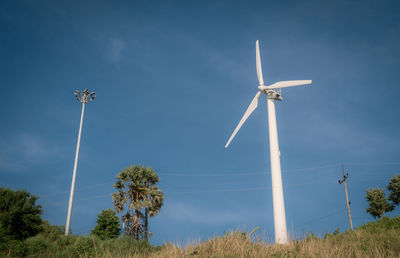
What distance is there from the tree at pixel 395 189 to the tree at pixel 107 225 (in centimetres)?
4240

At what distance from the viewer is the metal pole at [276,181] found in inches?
779

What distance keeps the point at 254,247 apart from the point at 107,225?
28987mm

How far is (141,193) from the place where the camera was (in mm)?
33500

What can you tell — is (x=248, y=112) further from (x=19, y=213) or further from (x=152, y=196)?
(x=19, y=213)

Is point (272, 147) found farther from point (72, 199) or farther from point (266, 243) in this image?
point (72, 199)

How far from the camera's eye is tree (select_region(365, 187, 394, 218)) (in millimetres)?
45375

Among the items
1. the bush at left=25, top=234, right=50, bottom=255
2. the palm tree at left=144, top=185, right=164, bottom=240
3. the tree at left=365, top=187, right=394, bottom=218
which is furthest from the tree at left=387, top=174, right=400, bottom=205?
the bush at left=25, top=234, right=50, bottom=255

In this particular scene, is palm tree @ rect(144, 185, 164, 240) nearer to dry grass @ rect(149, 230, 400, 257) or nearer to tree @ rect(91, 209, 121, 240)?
tree @ rect(91, 209, 121, 240)

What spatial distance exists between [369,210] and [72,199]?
45.2m

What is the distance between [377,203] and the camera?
4544cm

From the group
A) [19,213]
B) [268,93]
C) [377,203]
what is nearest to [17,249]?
[19,213]

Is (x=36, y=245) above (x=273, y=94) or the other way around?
the other way around

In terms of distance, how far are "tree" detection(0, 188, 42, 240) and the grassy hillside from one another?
267cm

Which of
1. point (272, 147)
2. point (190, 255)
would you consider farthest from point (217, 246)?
point (272, 147)
